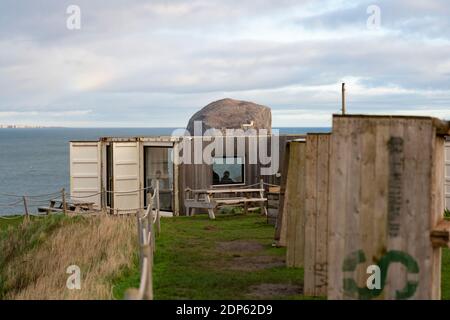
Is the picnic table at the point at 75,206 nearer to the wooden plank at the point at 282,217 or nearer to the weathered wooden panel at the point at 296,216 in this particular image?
the wooden plank at the point at 282,217

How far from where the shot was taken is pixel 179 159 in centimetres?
2347

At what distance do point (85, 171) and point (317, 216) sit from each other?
1380 cm

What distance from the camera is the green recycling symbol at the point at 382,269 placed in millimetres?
8047

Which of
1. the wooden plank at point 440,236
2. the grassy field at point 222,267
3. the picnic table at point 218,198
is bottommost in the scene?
the grassy field at point 222,267

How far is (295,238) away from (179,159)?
443 inches

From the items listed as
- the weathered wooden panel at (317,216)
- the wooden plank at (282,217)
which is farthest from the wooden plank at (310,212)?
the wooden plank at (282,217)

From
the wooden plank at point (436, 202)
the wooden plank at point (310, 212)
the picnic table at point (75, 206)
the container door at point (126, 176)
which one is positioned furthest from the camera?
the container door at point (126, 176)

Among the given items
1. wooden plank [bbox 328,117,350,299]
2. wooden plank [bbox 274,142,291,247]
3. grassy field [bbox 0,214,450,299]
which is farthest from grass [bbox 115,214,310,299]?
wooden plank [bbox 328,117,350,299]

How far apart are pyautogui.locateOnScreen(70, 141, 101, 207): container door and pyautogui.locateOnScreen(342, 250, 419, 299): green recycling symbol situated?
15.5 meters

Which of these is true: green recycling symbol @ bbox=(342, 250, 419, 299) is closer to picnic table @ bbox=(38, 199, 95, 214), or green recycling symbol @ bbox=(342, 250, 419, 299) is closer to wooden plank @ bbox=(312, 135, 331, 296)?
wooden plank @ bbox=(312, 135, 331, 296)

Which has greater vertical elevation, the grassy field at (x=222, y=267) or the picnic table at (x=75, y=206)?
the picnic table at (x=75, y=206)

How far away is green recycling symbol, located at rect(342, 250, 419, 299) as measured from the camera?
317 inches

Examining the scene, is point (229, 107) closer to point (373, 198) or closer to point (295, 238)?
point (295, 238)

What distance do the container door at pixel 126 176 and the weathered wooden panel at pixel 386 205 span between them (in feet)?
48.9
